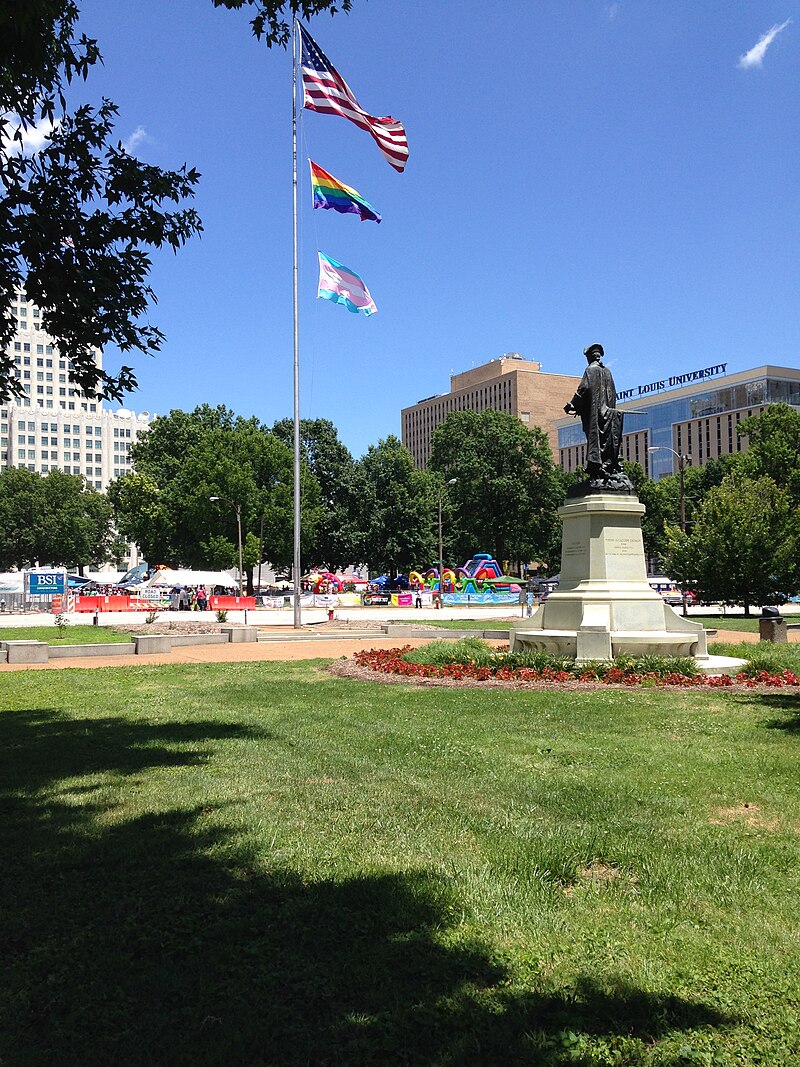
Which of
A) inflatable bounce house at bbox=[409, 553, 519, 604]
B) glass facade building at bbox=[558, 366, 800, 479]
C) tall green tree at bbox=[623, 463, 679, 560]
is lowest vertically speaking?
inflatable bounce house at bbox=[409, 553, 519, 604]

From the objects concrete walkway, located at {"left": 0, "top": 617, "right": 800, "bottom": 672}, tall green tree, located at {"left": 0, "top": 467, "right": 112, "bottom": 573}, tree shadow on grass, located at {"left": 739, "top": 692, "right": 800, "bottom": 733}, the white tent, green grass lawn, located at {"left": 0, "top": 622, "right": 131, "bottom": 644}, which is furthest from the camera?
tall green tree, located at {"left": 0, "top": 467, "right": 112, "bottom": 573}

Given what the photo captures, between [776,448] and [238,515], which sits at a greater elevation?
[776,448]

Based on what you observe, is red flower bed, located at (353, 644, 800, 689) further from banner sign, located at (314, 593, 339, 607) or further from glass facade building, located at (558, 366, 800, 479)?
glass facade building, located at (558, 366, 800, 479)

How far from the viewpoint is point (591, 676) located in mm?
13516

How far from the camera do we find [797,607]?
59.8 meters

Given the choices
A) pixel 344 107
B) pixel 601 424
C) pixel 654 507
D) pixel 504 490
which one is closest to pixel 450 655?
pixel 601 424

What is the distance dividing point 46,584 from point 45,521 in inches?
1673

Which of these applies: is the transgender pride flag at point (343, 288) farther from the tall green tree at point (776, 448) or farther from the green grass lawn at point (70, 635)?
the tall green tree at point (776, 448)

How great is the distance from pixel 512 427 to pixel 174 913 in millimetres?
79367

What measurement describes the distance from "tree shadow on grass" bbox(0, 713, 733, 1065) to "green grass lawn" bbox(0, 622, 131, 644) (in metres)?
20.8

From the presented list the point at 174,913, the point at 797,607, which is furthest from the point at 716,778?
the point at 797,607

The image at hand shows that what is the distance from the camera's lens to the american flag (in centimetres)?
2286

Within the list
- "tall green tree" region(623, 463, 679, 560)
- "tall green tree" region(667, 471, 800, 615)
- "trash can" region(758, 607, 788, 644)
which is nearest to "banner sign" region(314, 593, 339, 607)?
"tall green tree" region(667, 471, 800, 615)

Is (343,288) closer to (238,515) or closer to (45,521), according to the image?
(238,515)
